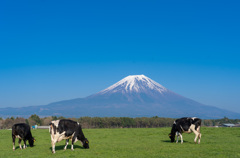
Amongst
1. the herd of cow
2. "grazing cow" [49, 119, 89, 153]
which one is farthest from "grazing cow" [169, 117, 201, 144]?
"grazing cow" [49, 119, 89, 153]

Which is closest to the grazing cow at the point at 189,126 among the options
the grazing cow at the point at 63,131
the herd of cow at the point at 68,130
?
the herd of cow at the point at 68,130

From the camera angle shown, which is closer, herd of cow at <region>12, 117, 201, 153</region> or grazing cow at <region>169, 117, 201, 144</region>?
herd of cow at <region>12, 117, 201, 153</region>

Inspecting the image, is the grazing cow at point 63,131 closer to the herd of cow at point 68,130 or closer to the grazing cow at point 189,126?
the herd of cow at point 68,130

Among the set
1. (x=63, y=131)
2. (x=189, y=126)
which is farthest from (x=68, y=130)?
(x=189, y=126)

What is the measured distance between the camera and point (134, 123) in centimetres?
9856

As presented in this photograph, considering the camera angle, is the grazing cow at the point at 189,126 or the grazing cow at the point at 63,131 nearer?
the grazing cow at the point at 63,131

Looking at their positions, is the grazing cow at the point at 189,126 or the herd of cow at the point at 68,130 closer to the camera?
the herd of cow at the point at 68,130

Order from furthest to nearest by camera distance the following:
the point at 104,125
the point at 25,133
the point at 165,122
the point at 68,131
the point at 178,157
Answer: the point at 165,122 → the point at 104,125 → the point at 25,133 → the point at 68,131 → the point at 178,157

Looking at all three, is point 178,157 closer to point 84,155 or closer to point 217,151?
point 217,151

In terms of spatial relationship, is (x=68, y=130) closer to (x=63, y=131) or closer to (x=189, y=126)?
(x=63, y=131)

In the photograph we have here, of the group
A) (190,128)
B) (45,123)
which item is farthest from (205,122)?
(190,128)

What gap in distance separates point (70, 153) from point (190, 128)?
9.10 meters

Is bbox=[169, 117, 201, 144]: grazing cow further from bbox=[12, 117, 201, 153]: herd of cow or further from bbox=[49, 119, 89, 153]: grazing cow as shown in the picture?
bbox=[49, 119, 89, 153]: grazing cow

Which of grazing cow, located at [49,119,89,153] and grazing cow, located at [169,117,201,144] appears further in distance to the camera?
grazing cow, located at [169,117,201,144]
